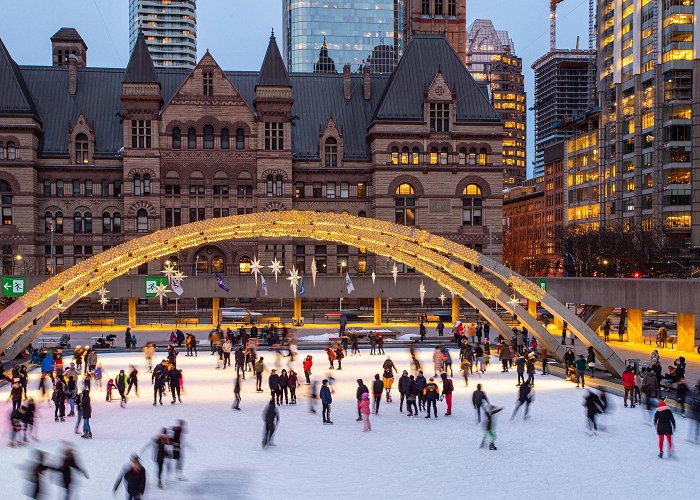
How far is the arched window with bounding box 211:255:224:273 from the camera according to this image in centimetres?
6956

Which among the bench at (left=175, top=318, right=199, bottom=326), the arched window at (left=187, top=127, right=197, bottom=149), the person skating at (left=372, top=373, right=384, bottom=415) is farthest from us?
the arched window at (left=187, top=127, right=197, bottom=149)

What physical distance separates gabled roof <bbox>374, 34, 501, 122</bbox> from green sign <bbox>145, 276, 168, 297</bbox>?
2802 cm

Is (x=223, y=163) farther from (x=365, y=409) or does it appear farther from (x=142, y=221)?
(x=365, y=409)

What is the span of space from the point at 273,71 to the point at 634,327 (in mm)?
41016

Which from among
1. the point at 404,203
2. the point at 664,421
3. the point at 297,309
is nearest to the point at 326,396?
the point at 664,421

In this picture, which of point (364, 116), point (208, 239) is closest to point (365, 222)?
point (208, 239)

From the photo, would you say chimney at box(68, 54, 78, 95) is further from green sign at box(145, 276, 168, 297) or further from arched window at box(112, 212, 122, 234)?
green sign at box(145, 276, 168, 297)

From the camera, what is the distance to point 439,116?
69.9 meters

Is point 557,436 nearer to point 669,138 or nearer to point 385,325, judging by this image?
point 385,325

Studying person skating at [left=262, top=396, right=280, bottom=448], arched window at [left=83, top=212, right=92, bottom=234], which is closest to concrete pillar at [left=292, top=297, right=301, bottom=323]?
arched window at [left=83, top=212, right=92, bottom=234]

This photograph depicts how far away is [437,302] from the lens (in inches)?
2736

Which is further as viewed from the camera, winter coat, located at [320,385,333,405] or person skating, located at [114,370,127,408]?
person skating, located at [114,370,127,408]

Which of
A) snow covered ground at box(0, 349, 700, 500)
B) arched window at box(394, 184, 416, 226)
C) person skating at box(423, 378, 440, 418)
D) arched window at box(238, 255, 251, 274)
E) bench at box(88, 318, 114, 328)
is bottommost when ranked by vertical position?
snow covered ground at box(0, 349, 700, 500)

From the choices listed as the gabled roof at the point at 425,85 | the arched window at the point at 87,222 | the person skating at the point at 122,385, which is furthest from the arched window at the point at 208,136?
the person skating at the point at 122,385
